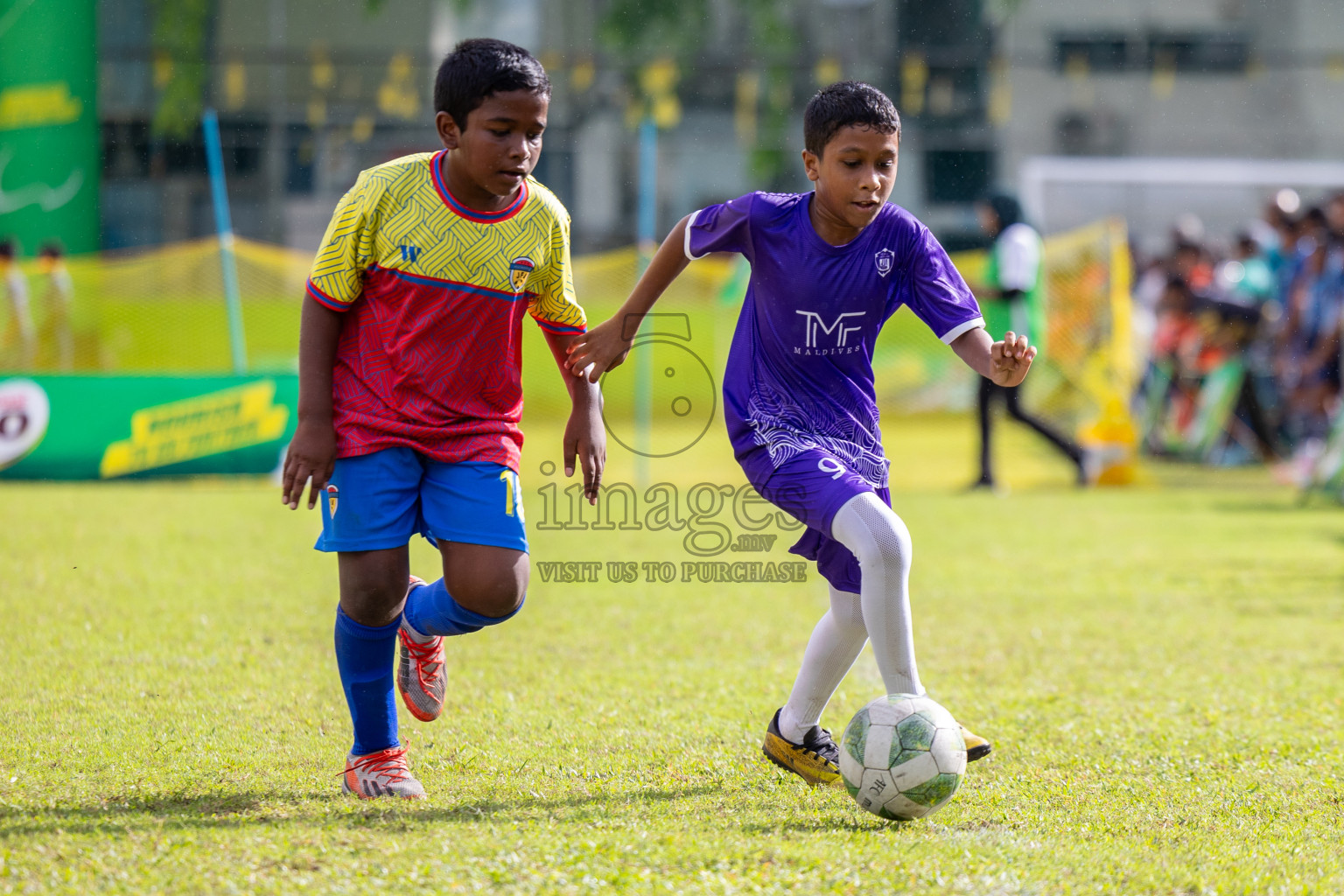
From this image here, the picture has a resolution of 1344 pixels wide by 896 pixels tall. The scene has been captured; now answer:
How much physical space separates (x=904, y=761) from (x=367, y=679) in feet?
4.59

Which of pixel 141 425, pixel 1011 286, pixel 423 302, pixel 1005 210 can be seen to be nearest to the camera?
pixel 423 302

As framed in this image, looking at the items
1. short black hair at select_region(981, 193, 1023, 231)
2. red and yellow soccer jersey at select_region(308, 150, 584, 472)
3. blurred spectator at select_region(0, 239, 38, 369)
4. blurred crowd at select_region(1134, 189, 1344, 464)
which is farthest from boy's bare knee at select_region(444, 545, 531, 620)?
blurred spectator at select_region(0, 239, 38, 369)

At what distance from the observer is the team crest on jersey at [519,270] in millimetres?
3514

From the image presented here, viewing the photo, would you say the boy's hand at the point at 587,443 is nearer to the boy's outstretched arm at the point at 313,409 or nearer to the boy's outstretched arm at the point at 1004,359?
the boy's outstretched arm at the point at 313,409

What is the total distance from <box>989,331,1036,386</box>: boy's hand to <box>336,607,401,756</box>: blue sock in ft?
5.57

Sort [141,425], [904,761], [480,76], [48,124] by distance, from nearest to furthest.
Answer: [904,761]
[480,76]
[141,425]
[48,124]

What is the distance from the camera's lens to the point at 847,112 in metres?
3.48

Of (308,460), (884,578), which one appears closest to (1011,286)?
(884,578)

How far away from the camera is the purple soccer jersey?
362 cm

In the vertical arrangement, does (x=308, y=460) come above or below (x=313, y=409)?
below

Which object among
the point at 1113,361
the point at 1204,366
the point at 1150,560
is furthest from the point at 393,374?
the point at 1204,366

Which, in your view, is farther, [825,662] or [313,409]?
[825,662]

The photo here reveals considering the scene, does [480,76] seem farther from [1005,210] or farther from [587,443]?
[1005,210]

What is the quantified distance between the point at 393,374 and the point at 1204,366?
39.3 ft
